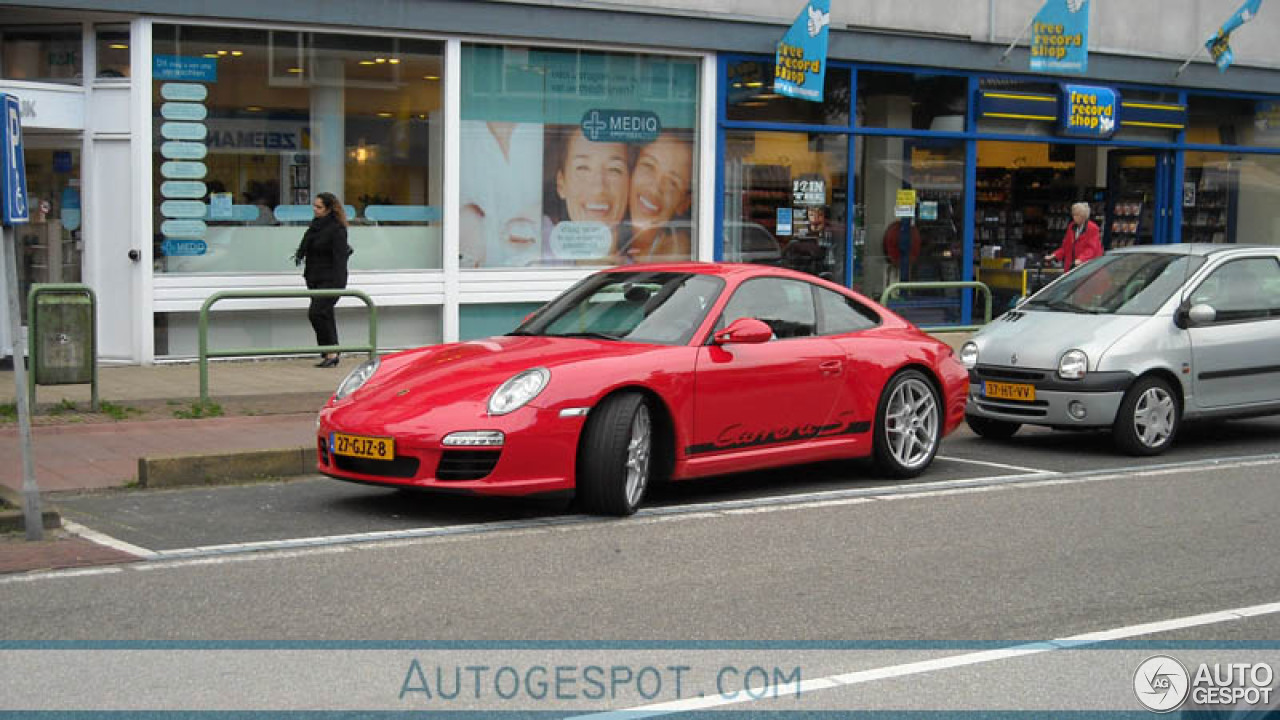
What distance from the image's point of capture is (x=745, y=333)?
29.7 ft

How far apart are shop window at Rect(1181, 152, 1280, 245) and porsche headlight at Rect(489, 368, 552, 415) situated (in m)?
17.3

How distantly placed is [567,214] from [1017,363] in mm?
7413

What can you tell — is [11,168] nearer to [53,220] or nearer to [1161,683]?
[1161,683]

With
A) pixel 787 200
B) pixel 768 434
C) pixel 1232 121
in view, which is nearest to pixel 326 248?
pixel 787 200

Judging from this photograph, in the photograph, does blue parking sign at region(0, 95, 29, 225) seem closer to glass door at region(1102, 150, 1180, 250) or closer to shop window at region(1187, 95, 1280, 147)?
glass door at region(1102, 150, 1180, 250)

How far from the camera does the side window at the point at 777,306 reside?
948cm

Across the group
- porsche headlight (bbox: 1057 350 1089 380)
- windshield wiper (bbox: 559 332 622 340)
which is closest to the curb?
windshield wiper (bbox: 559 332 622 340)

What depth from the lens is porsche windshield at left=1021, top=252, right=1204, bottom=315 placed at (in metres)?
11.9

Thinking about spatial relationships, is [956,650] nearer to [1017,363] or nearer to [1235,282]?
[1017,363]

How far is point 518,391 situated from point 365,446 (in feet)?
2.82

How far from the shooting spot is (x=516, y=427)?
8133 mm

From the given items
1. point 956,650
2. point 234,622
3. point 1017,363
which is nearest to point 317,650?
point 234,622

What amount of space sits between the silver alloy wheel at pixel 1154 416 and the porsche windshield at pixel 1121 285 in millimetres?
677

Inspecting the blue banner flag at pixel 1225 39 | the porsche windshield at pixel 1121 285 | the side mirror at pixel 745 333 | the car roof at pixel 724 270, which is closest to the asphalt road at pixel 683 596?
Result: the side mirror at pixel 745 333
